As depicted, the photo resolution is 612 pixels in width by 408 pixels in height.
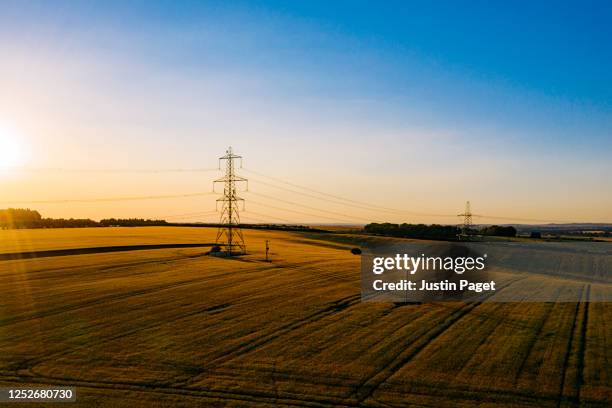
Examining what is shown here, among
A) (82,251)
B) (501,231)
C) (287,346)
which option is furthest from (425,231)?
(287,346)

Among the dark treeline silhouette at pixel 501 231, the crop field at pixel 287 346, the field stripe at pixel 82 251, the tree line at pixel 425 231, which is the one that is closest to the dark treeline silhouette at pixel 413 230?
the tree line at pixel 425 231

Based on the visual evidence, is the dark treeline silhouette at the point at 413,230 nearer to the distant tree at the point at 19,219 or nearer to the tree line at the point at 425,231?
the tree line at the point at 425,231

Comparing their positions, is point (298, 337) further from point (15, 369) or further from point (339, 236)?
point (339, 236)

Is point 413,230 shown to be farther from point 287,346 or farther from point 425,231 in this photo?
point 287,346

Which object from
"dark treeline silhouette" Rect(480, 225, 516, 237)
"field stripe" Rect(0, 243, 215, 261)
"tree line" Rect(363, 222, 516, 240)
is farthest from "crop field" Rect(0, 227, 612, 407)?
"dark treeline silhouette" Rect(480, 225, 516, 237)

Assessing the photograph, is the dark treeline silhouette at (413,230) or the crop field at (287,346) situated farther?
the dark treeline silhouette at (413,230)

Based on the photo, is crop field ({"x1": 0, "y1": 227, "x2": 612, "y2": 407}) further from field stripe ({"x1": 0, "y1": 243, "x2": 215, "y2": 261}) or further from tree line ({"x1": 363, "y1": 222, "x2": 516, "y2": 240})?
tree line ({"x1": 363, "y1": 222, "x2": 516, "y2": 240})
